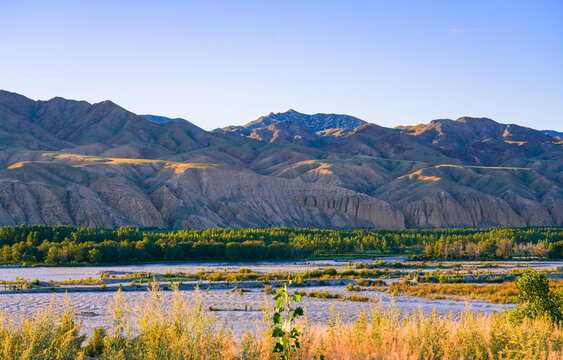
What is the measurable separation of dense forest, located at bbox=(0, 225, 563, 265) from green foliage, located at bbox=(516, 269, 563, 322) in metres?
63.3

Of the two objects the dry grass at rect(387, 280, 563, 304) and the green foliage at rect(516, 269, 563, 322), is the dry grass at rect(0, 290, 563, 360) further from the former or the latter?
the dry grass at rect(387, 280, 563, 304)

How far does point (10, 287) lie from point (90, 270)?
813 inches

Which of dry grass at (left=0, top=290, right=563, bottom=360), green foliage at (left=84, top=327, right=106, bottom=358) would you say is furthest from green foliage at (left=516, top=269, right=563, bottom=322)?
green foliage at (left=84, top=327, right=106, bottom=358)

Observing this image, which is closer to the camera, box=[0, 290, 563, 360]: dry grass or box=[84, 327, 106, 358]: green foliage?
box=[0, 290, 563, 360]: dry grass

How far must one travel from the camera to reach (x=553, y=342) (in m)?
14.3

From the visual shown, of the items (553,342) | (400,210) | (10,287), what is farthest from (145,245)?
(400,210)

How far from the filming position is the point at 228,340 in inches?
497

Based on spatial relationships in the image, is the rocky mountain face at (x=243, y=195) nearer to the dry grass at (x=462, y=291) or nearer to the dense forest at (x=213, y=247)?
the dense forest at (x=213, y=247)

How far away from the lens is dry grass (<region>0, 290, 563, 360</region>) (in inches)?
447

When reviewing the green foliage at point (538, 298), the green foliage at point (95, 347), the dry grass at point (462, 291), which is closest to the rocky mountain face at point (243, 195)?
the dry grass at point (462, 291)

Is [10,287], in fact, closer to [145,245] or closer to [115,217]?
[145,245]

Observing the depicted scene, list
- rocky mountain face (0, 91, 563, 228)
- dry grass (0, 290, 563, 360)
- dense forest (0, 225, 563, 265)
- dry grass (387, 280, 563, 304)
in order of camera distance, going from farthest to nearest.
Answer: rocky mountain face (0, 91, 563, 228) → dense forest (0, 225, 563, 265) → dry grass (387, 280, 563, 304) → dry grass (0, 290, 563, 360)

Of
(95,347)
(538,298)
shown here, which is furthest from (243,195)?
(95,347)

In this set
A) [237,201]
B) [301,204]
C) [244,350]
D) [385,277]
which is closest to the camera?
[244,350]
